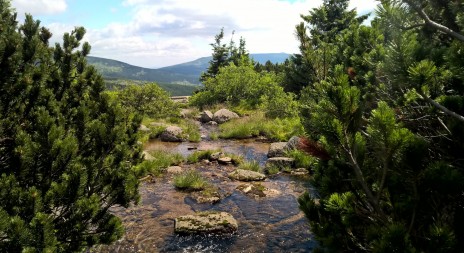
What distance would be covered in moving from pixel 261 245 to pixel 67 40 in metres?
6.90

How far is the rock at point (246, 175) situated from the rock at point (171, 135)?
→ 32.4ft

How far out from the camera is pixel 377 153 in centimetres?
280

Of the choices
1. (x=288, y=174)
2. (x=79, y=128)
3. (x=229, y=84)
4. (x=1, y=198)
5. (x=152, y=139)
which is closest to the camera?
(x=1, y=198)

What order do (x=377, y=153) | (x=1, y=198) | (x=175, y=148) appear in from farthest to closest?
(x=175, y=148), (x=1, y=198), (x=377, y=153)

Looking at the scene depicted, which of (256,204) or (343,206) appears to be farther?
(256,204)

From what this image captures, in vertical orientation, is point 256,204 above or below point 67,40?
below

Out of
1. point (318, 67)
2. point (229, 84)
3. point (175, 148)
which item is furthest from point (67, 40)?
point (229, 84)

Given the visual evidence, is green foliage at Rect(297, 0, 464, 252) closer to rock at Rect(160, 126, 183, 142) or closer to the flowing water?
the flowing water

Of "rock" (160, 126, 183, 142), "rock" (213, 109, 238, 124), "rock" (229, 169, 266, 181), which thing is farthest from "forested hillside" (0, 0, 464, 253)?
"rock" (213, 109, 238, 124)

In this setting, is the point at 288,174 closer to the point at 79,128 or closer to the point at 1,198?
the point at 79,128

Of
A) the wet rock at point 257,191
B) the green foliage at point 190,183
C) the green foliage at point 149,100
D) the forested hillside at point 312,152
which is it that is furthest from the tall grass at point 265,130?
the forested hillside at point 312,152

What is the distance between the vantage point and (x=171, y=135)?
2412 cm

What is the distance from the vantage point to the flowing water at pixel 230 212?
8750 millimetres

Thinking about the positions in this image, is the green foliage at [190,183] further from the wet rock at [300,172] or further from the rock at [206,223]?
the wet rock at [300,172]
